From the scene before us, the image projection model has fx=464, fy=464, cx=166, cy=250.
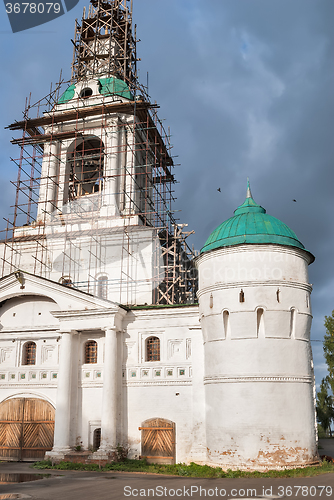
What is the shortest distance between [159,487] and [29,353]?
37.9ft

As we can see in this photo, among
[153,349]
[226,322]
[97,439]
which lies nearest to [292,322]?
[226,322]

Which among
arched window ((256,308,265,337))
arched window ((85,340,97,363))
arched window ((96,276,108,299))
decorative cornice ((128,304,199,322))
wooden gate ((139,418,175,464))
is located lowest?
wooden gate ((139,418,175,464))

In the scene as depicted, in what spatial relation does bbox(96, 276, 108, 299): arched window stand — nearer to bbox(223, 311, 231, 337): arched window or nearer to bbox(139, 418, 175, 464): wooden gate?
bbox(139, 418, 175, 464): wooden gate

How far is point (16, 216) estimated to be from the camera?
2897cm

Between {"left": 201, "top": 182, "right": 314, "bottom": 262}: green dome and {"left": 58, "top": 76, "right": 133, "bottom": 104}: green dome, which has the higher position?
{"left": 58, "top": 76, "right": 133, "bottom": 104}: green dome

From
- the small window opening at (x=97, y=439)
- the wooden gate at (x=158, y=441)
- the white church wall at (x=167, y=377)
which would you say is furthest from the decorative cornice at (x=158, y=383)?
the small window opening at (x=97, y=439)

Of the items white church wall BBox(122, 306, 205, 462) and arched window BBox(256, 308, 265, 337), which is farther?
white church wall BBox(122, 306, 205, 462)

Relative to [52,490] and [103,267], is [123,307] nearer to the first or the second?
[103,267]

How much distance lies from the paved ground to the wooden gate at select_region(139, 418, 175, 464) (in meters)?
2.65

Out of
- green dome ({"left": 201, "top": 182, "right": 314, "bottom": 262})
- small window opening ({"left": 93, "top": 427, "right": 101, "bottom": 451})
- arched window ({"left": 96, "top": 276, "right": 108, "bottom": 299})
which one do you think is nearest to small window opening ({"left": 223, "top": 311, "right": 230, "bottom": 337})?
green dome ({"left": 201, "top": 182, "right": 314, "bottom": 262})

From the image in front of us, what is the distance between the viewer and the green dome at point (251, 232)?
19531mm

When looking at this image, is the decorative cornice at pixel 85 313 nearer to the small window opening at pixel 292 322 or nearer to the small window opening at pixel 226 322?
the small window opening at pixel 226 322

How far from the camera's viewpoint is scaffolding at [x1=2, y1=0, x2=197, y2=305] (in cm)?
2652

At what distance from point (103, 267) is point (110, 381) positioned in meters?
7.75
